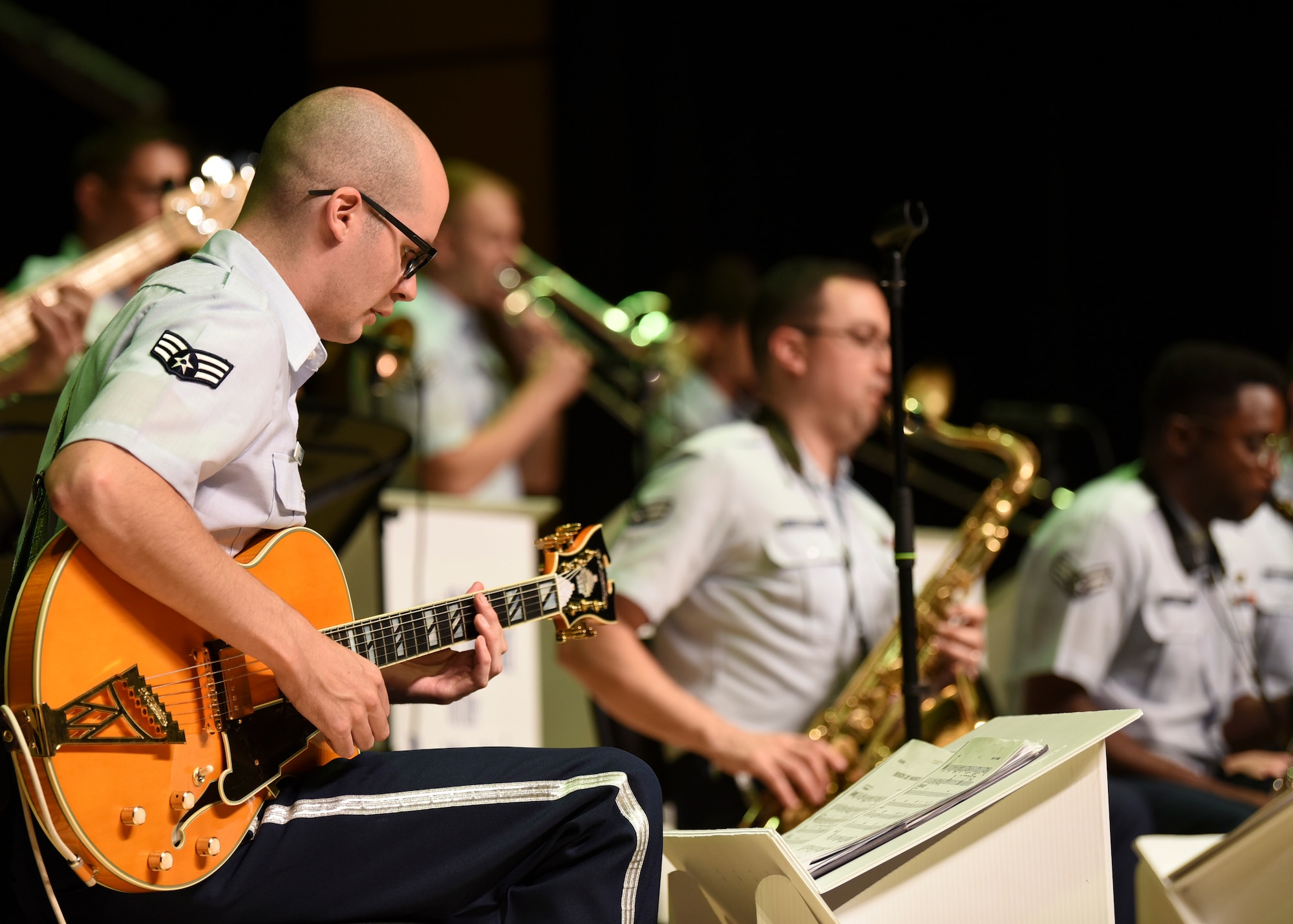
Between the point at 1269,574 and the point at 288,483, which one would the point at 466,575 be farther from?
the point at 1269,574

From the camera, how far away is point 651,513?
10.7 feet

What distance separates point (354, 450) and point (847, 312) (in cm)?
144

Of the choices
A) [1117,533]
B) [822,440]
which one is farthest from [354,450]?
[1117,533]

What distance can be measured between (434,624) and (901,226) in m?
1.27

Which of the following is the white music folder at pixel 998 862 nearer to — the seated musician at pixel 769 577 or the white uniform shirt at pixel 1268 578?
the seated musician at pixel 769 577

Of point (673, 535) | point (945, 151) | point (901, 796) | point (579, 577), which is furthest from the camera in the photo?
point (945, 151)

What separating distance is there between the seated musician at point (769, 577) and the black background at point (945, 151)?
253cm

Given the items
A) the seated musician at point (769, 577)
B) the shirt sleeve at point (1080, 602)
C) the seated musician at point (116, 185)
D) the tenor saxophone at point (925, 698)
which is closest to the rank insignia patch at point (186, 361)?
the seated musician at point (769, 577)

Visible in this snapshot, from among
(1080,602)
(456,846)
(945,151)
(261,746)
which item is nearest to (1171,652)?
(1080,602)

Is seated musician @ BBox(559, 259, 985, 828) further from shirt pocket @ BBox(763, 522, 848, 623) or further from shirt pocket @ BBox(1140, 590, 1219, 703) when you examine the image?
shirt pocket @ BBox(1140, 590, 1219, 703)

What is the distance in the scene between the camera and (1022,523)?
5.32 m

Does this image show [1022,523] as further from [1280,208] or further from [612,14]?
[612,14]

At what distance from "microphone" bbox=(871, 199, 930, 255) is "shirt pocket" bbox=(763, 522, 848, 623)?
34.1 inches

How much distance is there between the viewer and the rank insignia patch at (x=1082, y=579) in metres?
3.62
